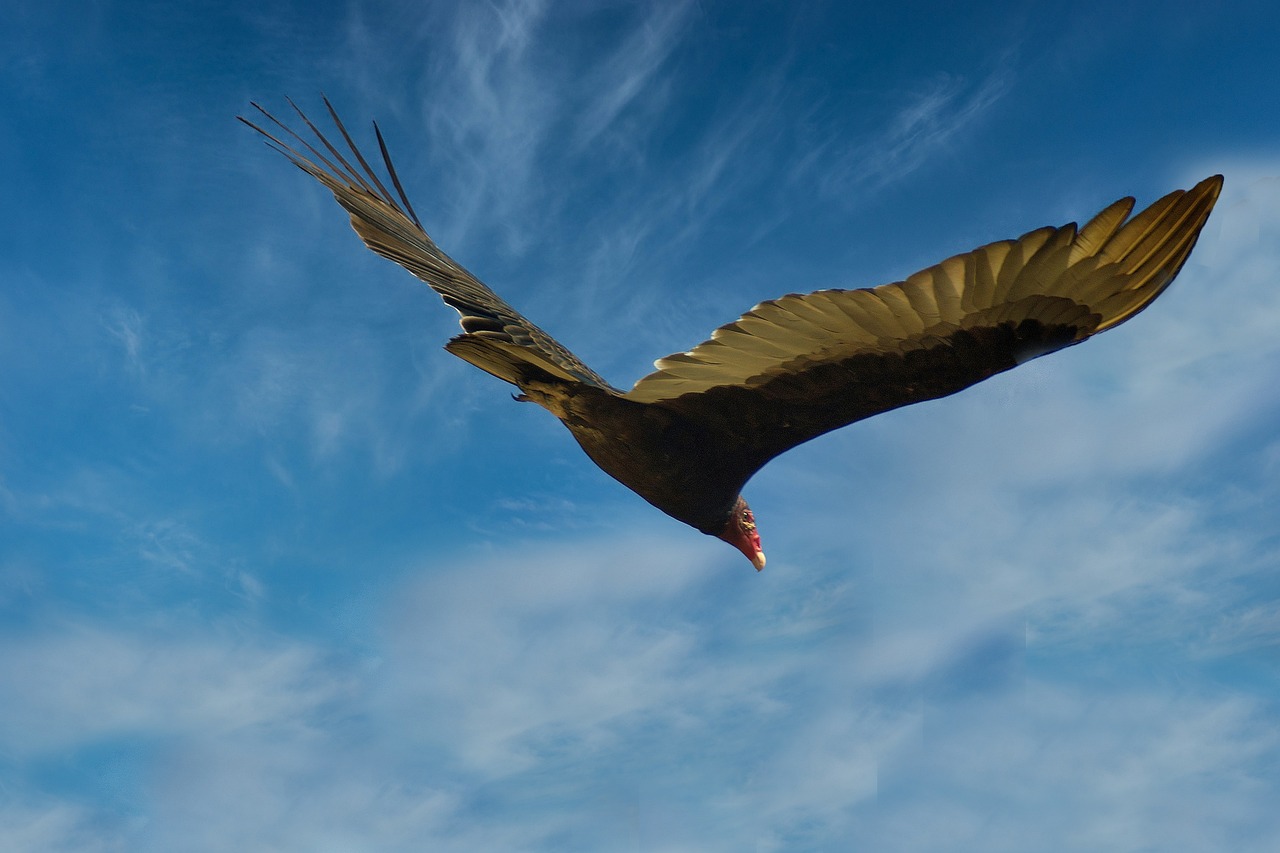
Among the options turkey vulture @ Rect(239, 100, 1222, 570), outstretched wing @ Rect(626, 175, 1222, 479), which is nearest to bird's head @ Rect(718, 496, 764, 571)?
turkey vulture @ Rect(239, 100, 1222, 570)

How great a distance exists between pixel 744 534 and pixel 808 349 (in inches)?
75.5

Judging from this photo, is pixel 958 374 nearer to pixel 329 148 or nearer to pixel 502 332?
pixel 502 332

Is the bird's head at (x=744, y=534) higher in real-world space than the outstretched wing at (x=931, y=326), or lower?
higher

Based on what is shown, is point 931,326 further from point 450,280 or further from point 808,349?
point 450,280

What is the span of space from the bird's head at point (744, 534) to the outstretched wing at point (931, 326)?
3.64 feet

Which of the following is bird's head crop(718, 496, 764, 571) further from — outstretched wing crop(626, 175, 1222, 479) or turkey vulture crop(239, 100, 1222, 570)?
outstretched wing crop(626, 175, 1222, 479)

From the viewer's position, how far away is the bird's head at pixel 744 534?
6.32m

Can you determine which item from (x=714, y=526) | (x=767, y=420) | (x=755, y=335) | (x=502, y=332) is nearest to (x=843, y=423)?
(x=767, y=420)

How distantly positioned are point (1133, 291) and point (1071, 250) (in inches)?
15.6

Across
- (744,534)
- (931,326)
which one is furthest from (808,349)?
(744,534)

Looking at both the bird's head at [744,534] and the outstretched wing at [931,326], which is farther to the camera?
the bird's head at [744,534]

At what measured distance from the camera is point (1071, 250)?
421cm

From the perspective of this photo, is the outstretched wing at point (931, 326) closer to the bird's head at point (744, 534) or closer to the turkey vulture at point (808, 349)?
the turkey vulture at point (808, 349)

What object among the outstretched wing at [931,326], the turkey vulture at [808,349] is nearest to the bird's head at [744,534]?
the turkey vulture at [808,349]
